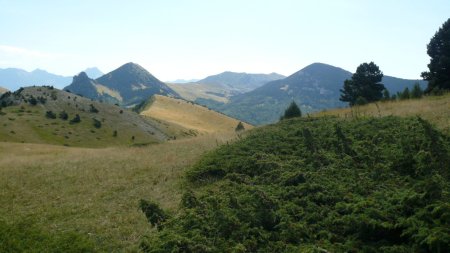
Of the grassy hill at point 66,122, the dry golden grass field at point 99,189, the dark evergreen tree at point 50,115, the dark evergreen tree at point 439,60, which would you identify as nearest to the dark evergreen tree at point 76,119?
the grassy hill at point 66,122

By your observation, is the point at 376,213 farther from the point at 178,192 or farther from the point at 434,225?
the point at 178,192

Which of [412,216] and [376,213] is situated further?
[376,213]

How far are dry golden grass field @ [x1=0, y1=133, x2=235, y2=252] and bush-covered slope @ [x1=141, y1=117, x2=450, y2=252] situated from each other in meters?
2.51

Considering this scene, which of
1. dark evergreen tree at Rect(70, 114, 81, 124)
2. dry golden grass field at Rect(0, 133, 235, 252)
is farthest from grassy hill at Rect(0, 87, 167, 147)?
dry golden grass field at Rect(0, 133, 235, 252)

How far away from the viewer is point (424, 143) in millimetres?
15898

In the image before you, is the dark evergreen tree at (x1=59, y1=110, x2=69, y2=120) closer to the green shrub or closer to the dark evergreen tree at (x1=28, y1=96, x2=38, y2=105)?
the green shrub

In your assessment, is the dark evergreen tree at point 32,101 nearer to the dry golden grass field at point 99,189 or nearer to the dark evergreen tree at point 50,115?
the dark evergreen tree at point 50,115

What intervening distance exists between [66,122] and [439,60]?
403 feet

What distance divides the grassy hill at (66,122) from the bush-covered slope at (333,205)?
96.9 meters

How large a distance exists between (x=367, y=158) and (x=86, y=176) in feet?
56.0

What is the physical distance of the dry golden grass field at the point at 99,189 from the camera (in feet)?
52.0

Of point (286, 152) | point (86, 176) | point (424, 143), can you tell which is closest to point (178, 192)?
point (286, 152)

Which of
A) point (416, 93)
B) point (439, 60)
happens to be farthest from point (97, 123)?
point (416, 93)

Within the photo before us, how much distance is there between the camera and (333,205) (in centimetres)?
1197
